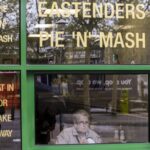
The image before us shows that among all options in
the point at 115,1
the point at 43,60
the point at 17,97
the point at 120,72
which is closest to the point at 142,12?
the point at 115,1

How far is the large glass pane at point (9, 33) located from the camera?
4.04m

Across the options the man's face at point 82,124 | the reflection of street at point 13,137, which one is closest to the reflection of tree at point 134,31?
the man's face at point 82,124

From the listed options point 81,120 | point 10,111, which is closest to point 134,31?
point 81,120

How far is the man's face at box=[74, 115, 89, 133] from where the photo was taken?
4223 mm

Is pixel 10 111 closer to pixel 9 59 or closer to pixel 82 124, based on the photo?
pixel 9 59

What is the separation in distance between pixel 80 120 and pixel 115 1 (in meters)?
0.93

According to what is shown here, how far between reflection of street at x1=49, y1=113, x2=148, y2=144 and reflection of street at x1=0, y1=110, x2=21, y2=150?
279 mm

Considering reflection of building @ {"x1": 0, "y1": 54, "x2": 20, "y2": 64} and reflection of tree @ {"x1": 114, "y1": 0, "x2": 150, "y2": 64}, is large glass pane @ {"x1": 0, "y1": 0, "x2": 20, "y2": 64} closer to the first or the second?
reflection of building @ {"x1": 0, "y1": 54, "x2": 20, "y2": 64}

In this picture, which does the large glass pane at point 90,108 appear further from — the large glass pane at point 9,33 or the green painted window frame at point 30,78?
the large glass pane at point 9,33

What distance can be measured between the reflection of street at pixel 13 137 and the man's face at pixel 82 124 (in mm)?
462

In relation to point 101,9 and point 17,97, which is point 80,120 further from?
point 101,9

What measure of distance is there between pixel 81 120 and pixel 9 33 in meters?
0.85

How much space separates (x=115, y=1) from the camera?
414 centimetres

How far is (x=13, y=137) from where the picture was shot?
4.04 m
